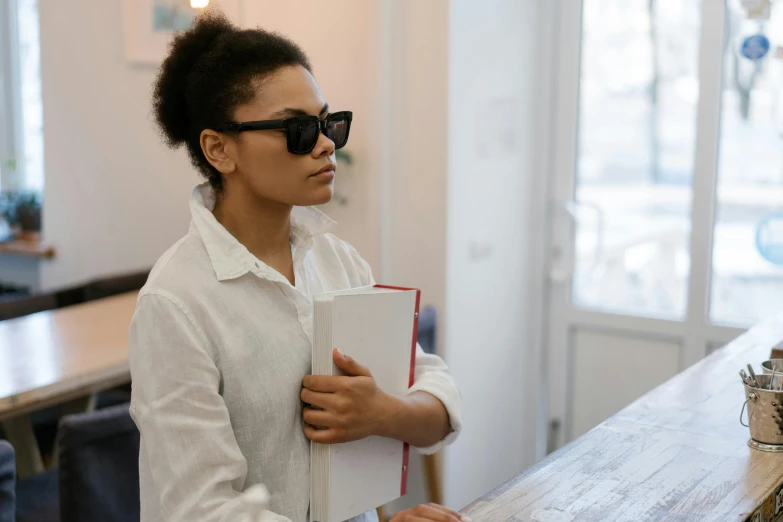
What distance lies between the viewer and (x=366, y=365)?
1.37 meters

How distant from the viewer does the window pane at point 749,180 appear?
9.93 feet

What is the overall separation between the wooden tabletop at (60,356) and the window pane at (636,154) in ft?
5.60

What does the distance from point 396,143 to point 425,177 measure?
16cm

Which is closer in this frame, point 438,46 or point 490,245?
point 438,46

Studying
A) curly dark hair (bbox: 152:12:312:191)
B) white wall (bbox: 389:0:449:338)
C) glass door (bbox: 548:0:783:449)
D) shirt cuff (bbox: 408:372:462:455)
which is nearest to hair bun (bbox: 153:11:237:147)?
curly dark hair (bbox: 152:12:312:191)

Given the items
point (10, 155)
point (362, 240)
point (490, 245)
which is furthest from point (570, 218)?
point (10, 155)

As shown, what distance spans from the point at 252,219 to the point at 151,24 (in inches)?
103

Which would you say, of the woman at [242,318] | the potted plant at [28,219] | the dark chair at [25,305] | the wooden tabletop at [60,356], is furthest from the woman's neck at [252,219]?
the potted plant at [28,219]

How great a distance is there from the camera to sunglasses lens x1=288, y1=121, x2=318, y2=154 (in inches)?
50.8

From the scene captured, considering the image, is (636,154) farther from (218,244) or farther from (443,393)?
(218,244)

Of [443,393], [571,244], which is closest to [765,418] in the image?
[443,393]

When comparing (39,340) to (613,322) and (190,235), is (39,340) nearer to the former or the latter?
(190,235)

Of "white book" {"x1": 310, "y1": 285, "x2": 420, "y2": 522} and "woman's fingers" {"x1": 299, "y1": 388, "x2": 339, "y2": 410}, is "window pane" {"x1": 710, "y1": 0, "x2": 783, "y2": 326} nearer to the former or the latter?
"white book" {"x1": 310, "y1": 285, "x2": 420, "y2": 522}

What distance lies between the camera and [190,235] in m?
1.31
